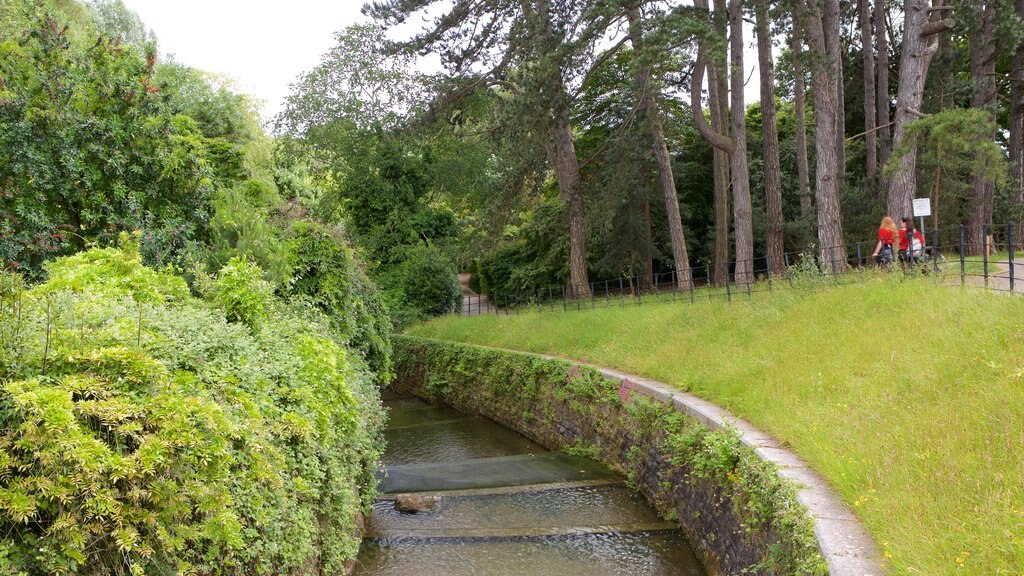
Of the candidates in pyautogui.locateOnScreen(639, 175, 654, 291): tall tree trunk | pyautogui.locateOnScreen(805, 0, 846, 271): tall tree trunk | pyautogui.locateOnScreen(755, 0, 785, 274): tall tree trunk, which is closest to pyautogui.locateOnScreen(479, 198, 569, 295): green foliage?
pyautogui.locateOnScreen(639, 175, 654, 291): tall tree trunk

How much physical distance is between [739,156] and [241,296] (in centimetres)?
1453

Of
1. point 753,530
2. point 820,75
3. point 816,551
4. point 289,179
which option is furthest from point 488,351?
point 816,551

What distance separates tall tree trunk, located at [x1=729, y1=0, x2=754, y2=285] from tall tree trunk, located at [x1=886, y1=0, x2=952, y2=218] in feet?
11.5

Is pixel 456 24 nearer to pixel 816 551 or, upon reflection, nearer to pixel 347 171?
pixel 347 171

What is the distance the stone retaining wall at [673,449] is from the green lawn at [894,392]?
1.37 ft

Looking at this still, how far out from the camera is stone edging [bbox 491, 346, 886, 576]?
4.43 meters

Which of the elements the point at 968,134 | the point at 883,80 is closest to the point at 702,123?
the point at 968,134

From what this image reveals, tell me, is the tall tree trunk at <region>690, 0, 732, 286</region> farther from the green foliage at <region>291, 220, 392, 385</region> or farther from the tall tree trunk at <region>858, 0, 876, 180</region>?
the green foliage at <region>291, 220, 392, 385</region>

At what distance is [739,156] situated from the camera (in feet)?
59.8

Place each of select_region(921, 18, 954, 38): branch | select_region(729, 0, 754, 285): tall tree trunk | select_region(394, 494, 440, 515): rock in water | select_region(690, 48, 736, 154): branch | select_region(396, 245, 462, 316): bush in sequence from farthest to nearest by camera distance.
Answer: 1. select_region(396, 245, 462, 316): bush
2. select_region(690, 48, 736, 154): branch
3. select_region(729, 0, 754, 285): tall tree trunk
4. select_region(921, 18, 954, 38): branch
5. select_region(394, 494, 440, 515): rock in water

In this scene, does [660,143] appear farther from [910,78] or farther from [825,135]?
[910,78]

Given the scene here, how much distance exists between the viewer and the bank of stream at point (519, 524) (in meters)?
7.91

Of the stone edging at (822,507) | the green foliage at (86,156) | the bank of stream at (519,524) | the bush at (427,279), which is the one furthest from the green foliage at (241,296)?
the bush at (427,279)

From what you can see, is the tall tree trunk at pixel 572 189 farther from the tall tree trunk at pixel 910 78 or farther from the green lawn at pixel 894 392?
the green lawn at pixel 894 392
